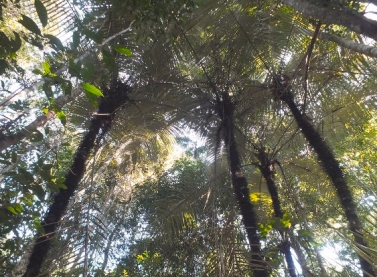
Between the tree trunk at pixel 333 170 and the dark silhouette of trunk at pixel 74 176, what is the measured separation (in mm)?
2474

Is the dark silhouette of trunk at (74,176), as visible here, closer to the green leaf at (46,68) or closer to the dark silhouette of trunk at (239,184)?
the dark silhouette of trunk at (239,184)

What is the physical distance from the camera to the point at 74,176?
4.85m

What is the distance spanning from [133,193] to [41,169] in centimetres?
880

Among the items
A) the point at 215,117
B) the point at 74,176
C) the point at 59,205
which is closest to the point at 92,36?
the point at 59,205

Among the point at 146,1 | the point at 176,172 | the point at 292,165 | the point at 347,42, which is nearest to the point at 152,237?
the point at 292,165

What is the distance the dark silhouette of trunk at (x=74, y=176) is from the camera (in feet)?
13.2

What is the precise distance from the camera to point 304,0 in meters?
3.15

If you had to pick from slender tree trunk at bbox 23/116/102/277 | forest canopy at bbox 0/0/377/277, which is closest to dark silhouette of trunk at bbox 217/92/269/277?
forest canopy at bbox 0/0/377/277

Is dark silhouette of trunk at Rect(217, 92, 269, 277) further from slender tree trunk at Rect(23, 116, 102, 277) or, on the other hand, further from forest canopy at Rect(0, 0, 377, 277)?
slender tree trunk at Rect(23, 116, 102, 277)

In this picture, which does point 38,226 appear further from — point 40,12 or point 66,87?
point 40,12

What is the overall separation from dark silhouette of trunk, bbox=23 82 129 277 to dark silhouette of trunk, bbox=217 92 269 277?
62.8 inches

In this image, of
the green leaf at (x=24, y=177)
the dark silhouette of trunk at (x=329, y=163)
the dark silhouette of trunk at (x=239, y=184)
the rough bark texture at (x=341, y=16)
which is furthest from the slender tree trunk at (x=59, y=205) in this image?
the rough bark texture at (x=341, y=16)

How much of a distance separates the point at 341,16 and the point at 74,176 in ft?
11.8

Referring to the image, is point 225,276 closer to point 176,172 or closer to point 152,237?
point 152,237
